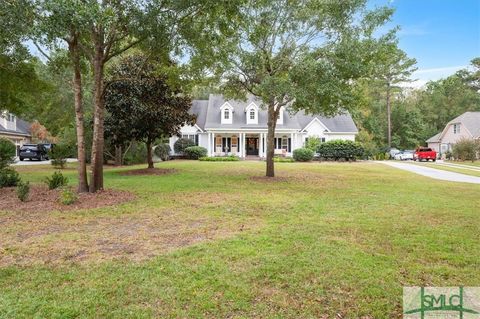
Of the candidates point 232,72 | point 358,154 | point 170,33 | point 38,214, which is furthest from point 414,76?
point 38,214

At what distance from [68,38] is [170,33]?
2.93 m

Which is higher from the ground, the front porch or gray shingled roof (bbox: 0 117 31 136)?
gray shingled roof (bbox: 0 117 31 136)

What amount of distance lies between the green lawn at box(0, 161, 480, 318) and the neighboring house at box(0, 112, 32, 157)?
101 feet

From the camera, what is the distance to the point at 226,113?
3659cm

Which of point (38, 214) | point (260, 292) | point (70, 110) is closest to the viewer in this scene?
point (260, 292)

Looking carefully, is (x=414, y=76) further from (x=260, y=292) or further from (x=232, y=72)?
(x=260, y=292)

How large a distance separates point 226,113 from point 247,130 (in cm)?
294

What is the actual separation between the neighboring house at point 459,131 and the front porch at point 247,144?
61.2 feet

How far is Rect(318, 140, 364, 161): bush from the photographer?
3381 cm

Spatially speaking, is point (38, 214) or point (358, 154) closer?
point (38, 214)

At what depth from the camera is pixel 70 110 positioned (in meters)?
33.1

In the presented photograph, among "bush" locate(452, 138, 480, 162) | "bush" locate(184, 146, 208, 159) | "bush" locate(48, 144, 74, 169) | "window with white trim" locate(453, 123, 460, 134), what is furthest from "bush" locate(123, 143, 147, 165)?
"window with white trim" locate(453, 123, 460, 134)

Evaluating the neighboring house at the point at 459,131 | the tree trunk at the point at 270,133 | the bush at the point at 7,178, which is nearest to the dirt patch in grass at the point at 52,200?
the bush at the point at 7,178

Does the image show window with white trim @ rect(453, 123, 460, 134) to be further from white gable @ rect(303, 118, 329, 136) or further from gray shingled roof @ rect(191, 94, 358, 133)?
white gable @ rect(303, 118, 329, 136)
